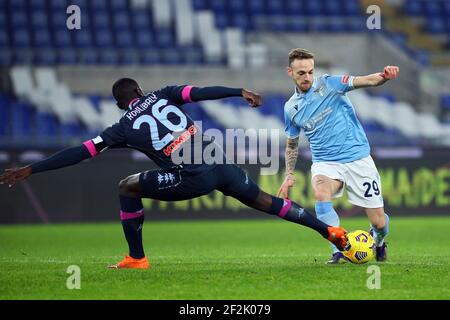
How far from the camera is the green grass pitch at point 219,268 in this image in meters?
7.89

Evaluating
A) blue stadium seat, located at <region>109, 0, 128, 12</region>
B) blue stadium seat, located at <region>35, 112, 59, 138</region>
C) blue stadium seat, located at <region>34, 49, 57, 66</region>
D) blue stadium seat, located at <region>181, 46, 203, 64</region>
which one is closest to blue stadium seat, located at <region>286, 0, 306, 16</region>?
blue stadium seat, located at <region>181, 46, 203, 64</region>

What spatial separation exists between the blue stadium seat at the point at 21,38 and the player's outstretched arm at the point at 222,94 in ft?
53.8

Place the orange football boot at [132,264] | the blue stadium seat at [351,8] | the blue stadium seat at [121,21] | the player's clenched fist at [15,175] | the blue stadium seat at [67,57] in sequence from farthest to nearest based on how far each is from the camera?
the blue stadium seat at [351,8] < the blue stadium seat at [121,21] < the blue stadium seat at [67,57] < the orange football boot at [132,264] < the player's clenched fist at [15,175]

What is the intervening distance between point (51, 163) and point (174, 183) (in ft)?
3.91

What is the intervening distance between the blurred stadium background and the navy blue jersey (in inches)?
378

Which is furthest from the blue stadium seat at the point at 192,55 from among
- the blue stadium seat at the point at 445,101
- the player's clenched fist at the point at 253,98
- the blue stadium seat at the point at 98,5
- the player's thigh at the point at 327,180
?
the player's clenched fist at the point at 253,98

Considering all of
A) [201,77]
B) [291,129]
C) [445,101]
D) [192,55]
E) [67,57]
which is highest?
[67,57]

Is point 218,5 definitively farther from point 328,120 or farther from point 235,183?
point 235,183

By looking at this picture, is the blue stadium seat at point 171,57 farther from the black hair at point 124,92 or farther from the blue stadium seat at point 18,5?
the black hair at point 124,92

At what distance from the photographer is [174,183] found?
30.6ft

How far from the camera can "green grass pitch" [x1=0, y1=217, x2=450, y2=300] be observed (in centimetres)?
789

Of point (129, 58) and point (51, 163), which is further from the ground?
point (129, 58)

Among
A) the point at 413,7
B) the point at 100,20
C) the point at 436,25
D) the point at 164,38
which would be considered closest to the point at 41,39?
the point at 100,20

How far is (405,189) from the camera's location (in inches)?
784
